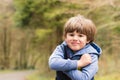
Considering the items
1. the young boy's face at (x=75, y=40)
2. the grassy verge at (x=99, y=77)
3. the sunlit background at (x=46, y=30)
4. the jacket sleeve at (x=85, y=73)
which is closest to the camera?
the jacket sleeve at (x=85, y=73)

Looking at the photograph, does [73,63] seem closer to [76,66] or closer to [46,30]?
[76,66]

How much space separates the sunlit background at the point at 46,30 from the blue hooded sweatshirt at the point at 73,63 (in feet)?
27.6

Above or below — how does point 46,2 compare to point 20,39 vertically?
above

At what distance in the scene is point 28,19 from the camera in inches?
1045

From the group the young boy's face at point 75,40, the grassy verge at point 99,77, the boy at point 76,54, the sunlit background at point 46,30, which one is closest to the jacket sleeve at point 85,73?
the boy at point 76,54

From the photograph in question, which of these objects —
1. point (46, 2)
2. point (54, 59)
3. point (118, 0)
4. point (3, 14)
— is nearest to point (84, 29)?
point (54, 59)

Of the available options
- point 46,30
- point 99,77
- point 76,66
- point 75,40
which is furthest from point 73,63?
point 46,30

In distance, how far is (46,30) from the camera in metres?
24.7

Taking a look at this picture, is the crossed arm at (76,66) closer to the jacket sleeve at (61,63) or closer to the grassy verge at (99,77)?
the jacket sleeve at (61,63)

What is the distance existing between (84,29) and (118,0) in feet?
→ 28.8

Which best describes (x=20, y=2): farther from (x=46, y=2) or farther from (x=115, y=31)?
(x=115, y=31)

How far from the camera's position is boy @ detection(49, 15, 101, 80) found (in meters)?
2.78

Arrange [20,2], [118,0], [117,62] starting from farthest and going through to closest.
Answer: [20,2], [117,62], [118,0]

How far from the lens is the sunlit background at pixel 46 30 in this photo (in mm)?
12414
